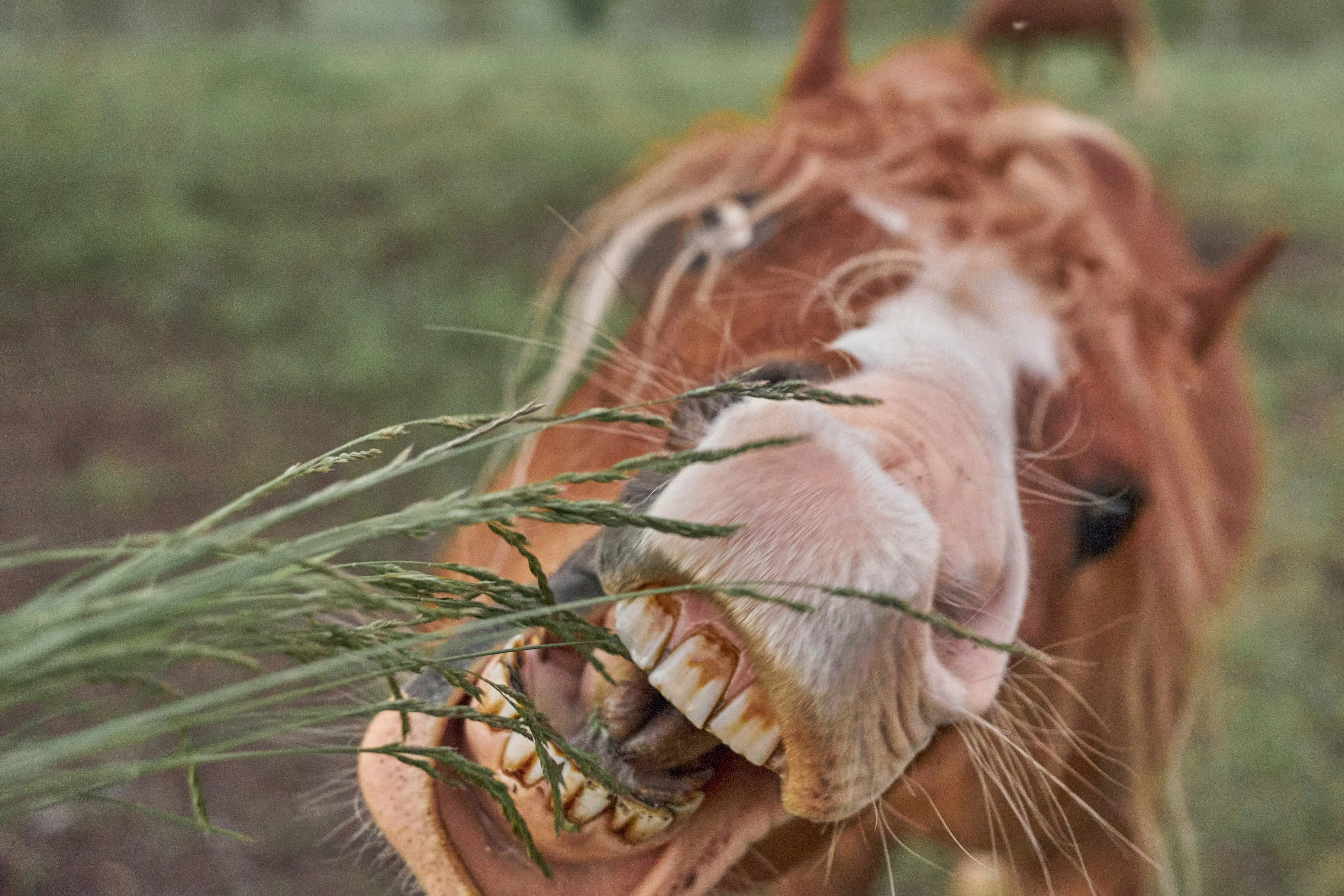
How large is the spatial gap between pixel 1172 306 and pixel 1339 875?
2062mm

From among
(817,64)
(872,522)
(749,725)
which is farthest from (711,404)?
(817,64)

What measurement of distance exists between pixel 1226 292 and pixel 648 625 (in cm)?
155

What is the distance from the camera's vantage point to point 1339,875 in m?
2.91

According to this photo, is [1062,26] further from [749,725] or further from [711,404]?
[749,725]

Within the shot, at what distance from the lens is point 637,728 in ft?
3.49

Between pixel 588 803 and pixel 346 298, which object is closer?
pixel 588 803

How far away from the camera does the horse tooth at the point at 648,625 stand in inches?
37.6

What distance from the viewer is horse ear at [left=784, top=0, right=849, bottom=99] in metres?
2.08

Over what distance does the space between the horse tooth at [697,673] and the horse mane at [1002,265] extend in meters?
0.44

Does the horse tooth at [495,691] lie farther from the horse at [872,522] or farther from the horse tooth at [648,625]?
the horse tooth at [648,625]

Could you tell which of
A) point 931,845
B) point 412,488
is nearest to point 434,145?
point 412,488

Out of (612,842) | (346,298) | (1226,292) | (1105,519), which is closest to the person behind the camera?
(612,842)

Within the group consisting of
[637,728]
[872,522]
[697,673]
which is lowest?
[637,728]

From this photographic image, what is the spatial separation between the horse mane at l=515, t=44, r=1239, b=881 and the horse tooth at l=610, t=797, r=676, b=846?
20.5 inches
